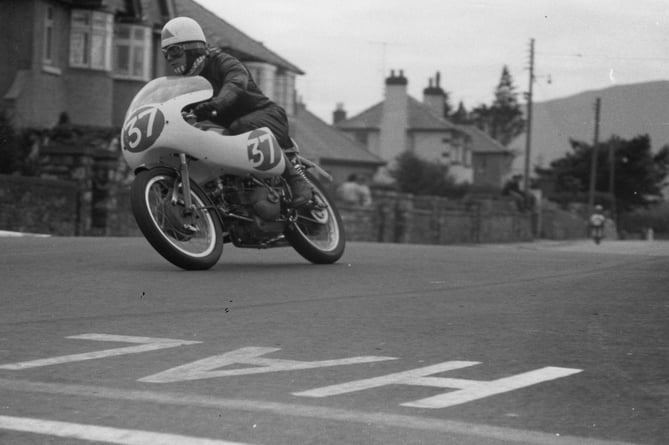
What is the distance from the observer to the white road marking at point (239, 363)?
214 inches

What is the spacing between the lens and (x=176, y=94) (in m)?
10.1

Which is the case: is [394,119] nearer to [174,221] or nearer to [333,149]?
[333,149]

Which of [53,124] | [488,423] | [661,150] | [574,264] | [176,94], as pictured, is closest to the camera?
[488,423]

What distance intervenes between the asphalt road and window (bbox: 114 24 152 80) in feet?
97.5

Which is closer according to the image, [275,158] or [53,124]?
[275,158]

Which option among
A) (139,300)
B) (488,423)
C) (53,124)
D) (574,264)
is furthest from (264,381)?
(53,124)

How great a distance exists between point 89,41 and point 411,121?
66.7 m

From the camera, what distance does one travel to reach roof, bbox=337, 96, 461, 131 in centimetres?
10200

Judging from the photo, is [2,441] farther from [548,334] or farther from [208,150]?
[208,150]

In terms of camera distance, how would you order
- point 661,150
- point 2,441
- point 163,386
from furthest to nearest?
point 661,150 → point 163,386 → point 2,441

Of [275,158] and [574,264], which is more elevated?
[275,158]

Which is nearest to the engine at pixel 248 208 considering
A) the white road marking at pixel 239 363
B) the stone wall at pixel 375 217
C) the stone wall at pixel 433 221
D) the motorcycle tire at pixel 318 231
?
the motorcycle tire at pixel 318 231

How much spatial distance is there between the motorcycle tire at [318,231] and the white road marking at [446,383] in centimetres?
539

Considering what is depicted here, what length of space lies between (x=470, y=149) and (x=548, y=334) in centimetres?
10565
